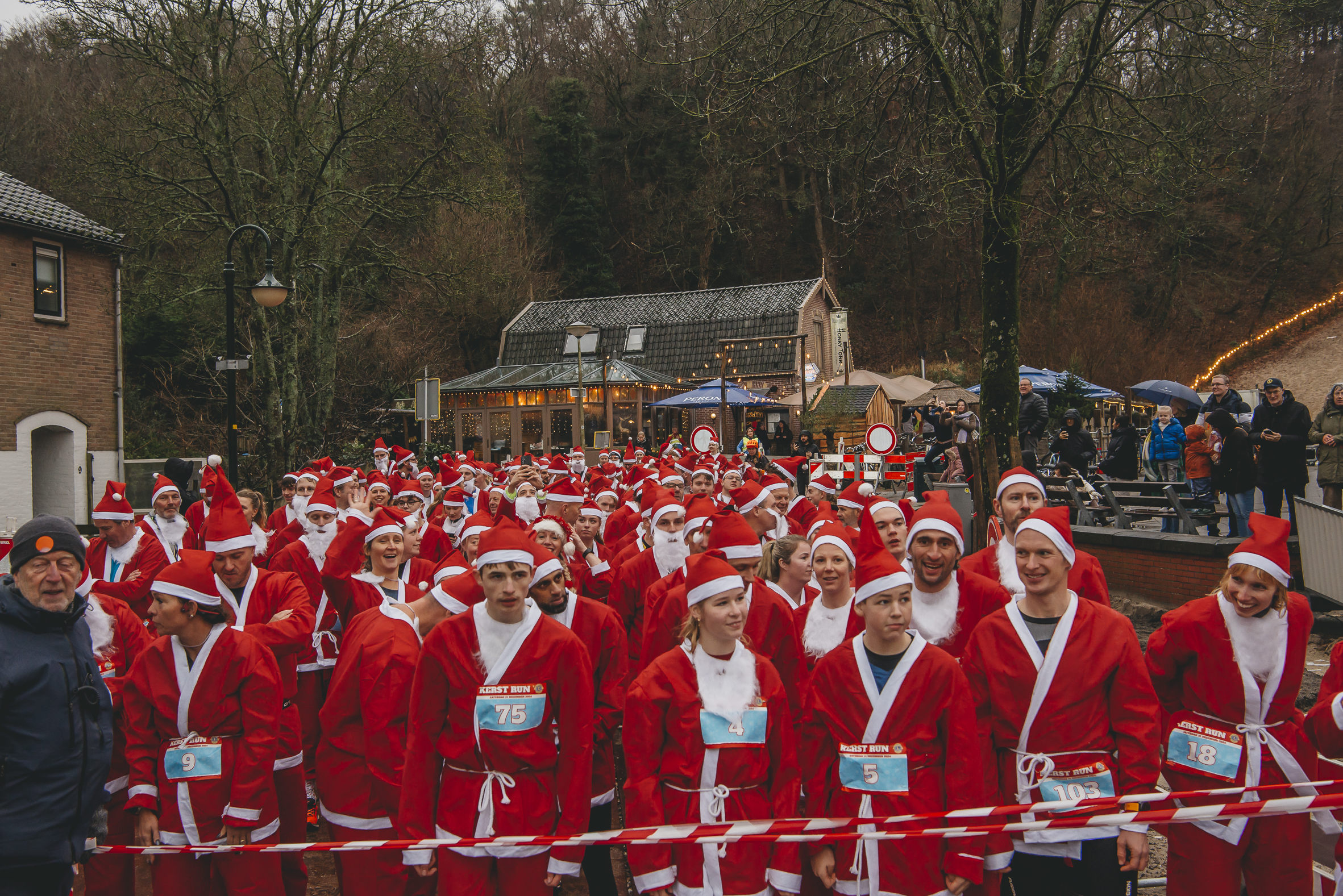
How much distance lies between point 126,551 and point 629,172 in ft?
159

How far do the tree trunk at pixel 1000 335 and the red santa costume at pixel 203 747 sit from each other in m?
7.89

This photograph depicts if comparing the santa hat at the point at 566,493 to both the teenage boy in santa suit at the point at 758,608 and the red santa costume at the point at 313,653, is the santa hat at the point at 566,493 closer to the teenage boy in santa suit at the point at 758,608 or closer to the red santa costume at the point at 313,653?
the red santa costume at the point at 313,653

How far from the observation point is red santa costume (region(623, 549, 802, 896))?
330cm

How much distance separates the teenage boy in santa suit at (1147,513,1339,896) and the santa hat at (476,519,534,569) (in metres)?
2.67

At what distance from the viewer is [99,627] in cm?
461

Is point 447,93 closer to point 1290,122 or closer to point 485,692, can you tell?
point 485,692

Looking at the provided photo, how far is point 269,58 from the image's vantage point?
21.4 metres

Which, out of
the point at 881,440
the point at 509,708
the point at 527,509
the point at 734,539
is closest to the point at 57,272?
the point at 527,509

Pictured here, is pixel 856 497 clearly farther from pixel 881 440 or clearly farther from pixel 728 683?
pixel 881 440

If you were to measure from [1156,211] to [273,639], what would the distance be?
9973mm

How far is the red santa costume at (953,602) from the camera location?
4254 millimetres

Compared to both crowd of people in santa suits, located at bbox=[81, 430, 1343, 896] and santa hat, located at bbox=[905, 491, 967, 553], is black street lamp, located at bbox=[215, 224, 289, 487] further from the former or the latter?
santa hat, located at bbox=[905, 491, 967, 553]

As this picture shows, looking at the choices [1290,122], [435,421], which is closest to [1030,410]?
[435,421]

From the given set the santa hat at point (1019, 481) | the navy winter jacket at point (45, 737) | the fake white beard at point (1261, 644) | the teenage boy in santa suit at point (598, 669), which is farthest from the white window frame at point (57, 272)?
the fake white beard at point (1261, 644)
